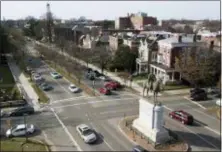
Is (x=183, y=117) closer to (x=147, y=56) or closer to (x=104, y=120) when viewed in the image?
(x=104, y=120)

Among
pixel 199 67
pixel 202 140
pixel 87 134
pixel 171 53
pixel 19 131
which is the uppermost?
pixel 171 53

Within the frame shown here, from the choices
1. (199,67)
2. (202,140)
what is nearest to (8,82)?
(199,67)

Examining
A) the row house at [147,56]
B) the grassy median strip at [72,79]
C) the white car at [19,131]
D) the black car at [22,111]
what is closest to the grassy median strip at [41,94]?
the black car at [22,111]

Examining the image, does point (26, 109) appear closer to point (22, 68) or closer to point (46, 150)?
point (46, 150)

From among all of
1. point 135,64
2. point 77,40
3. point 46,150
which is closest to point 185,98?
point 135,64

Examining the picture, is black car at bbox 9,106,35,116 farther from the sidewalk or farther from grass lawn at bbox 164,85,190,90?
grass lawn at bbox 164,85,190,90
